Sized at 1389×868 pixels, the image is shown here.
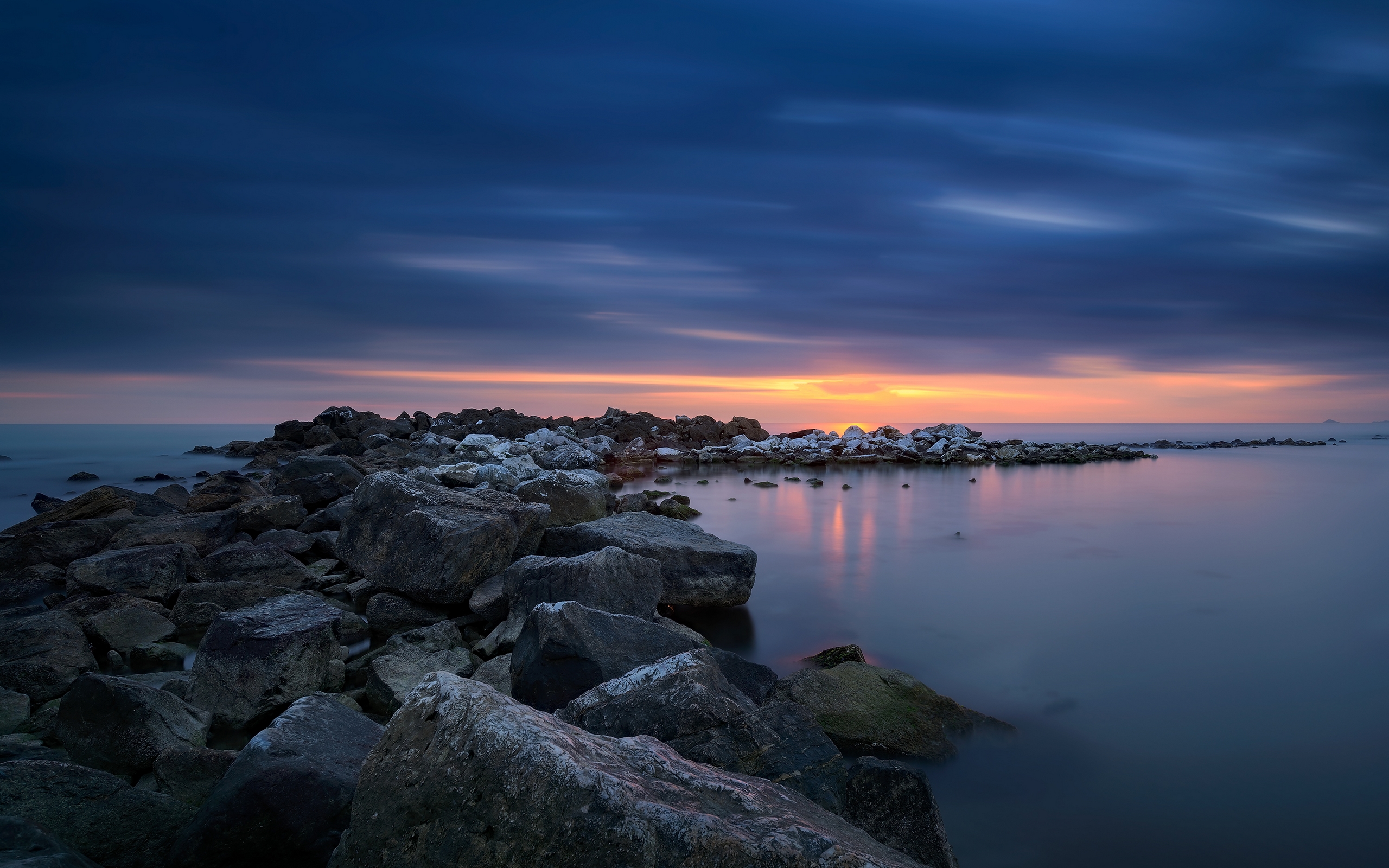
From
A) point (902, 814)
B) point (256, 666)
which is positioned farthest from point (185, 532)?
point (902, 814)

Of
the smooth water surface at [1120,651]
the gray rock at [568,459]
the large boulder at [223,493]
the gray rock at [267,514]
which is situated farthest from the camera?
the gray rock at [568,459]

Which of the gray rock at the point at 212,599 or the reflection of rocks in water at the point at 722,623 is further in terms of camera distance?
the reflection of rocks in water at the point at 722,623

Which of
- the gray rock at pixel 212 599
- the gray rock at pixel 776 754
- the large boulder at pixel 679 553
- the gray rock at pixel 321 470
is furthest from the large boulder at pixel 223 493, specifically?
the gray rock at pixel 776 754

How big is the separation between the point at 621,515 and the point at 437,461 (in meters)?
12.1

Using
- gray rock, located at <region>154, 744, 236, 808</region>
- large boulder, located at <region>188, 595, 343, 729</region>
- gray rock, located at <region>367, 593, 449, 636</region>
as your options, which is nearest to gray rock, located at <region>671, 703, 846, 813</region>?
gray rock, located at <region>154, 744, 236, 808</region>

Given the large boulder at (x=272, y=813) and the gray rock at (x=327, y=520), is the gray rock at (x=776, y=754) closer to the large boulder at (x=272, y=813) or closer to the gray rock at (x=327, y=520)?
the large boulder at (x=272, y=813)

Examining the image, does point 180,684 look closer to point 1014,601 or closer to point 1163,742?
point 1163,742

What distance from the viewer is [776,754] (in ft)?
11.2

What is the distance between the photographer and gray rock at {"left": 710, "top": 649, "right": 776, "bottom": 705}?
4848mm

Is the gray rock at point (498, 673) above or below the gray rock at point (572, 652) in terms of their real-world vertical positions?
below

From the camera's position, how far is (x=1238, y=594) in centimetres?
1047

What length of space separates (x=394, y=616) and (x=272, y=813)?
13.1 feet

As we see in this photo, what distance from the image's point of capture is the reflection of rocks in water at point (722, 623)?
7.60 m

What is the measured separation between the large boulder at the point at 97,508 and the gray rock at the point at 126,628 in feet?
16.6
